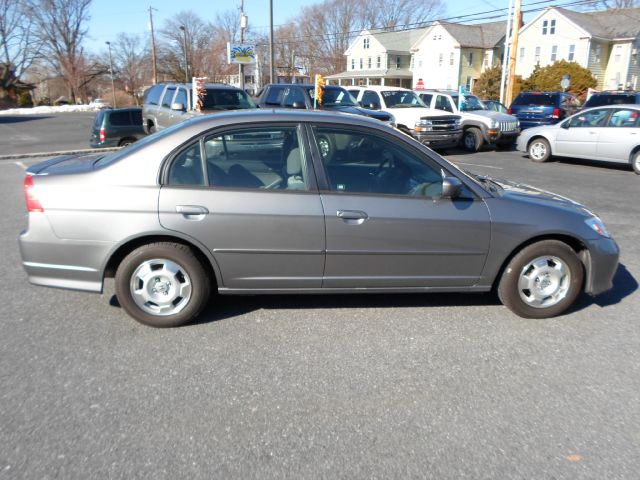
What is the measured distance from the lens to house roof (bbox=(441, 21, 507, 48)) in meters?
53.8

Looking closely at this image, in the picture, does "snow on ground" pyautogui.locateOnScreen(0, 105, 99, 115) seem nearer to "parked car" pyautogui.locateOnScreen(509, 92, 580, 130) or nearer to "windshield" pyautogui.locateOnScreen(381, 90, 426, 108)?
"windshield" pyautogui.locateOnScreen(381, 90, 426, 108)

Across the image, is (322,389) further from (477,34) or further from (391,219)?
(477,34)

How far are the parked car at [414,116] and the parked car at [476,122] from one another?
626mm

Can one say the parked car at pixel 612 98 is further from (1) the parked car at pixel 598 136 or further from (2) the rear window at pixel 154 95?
(2) the rear window at pixel 154 95

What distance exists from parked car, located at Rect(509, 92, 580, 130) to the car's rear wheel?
6.31 m

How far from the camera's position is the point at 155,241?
3.86 metres

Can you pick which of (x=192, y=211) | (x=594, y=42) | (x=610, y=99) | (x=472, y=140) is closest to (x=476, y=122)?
(x=472, y=140)

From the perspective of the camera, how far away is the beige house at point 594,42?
147 ft

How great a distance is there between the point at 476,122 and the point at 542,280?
13.3m

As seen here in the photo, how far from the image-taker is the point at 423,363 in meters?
3.53

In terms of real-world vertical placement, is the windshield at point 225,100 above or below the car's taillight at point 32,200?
above

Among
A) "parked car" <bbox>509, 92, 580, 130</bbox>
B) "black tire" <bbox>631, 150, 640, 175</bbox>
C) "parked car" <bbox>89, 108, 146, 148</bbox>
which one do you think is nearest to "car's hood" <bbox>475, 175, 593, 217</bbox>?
"black tire" <bbox>631, 150, 640, 175</bbox>

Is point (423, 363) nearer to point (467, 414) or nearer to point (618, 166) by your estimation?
point (467, 414)

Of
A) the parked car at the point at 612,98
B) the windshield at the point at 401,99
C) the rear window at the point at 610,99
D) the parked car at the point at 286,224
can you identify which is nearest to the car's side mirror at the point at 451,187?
the parked car at the point at 286,224
